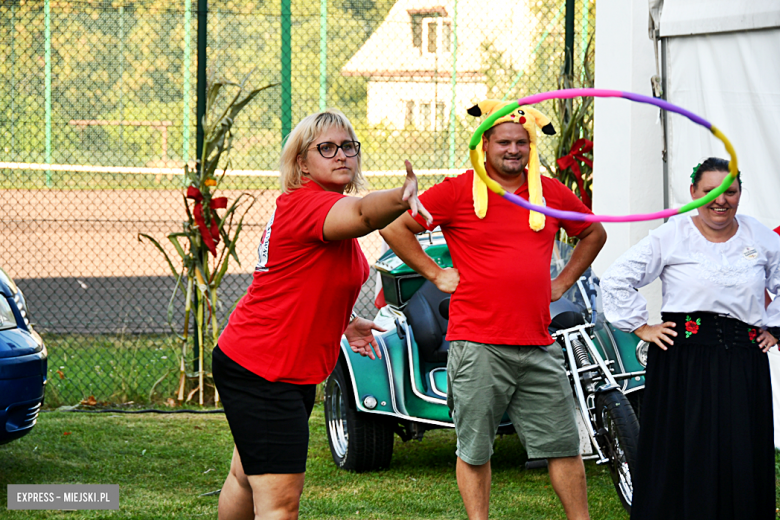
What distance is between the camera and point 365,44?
888cm

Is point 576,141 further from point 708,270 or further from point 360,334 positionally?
point 360,334

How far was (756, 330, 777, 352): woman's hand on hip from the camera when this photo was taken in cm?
342

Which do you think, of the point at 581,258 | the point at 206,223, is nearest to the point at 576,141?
the point at 206,223

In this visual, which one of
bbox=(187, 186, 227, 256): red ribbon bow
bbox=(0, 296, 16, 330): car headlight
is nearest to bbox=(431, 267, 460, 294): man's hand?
bbox=(0, 296, 16, 330): car headlight

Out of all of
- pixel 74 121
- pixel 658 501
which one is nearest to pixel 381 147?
pixel 74 121

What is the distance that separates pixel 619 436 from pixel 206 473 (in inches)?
96.5

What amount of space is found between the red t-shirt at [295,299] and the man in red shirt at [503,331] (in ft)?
2.83

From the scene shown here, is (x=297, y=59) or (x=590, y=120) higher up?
(x=297, y=59)

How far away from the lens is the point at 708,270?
3.42 metres

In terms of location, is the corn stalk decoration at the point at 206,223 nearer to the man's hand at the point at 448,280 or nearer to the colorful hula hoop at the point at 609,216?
the man's hand at the point at 448,280

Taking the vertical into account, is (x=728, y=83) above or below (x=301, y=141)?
above

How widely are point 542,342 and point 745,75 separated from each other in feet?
7.99

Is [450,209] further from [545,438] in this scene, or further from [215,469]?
[215,469]

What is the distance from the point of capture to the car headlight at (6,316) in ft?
14.4
